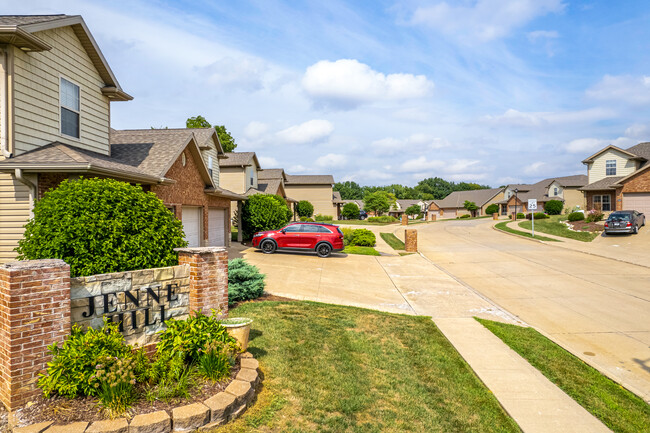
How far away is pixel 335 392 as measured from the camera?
5.16m

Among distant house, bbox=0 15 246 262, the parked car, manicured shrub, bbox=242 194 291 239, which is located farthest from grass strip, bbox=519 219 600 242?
distant house, bbox=0 15 246 262

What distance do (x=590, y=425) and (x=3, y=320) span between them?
6.96 m

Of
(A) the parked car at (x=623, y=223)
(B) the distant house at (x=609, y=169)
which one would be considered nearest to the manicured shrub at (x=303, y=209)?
(B) the distant house at (x=609, y=169)

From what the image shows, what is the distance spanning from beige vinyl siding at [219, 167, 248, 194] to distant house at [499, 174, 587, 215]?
1722 inches

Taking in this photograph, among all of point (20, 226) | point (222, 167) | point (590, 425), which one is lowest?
point (590, 425)

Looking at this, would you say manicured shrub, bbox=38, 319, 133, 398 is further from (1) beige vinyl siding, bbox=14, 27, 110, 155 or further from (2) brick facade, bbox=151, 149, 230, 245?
(2) brick facade, bbox=151, 149, 230, 245

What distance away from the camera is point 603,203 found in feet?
126

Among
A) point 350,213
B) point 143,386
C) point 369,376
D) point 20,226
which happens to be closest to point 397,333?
point 369,376

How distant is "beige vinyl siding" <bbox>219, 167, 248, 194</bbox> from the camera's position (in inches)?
1294

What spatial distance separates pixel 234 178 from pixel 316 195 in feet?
80.7

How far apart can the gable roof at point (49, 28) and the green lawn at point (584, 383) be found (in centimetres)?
1281

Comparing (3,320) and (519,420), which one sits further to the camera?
(519,420)

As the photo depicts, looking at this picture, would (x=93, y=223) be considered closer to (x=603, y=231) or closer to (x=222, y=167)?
(x=222, y=167)

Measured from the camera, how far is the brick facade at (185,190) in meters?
13.7
